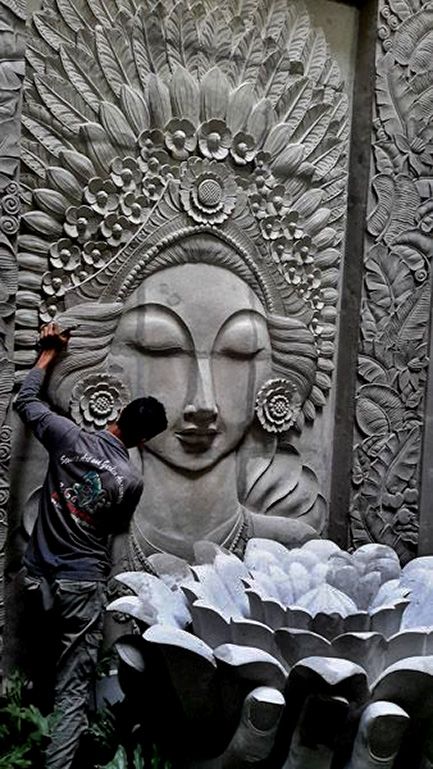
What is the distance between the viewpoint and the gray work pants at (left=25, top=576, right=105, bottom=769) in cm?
383

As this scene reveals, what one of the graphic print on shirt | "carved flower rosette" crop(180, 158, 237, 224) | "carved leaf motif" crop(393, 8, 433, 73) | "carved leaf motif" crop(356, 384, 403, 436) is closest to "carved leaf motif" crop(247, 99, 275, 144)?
"carved flower rosette" crop(180, 158, 237, 224)

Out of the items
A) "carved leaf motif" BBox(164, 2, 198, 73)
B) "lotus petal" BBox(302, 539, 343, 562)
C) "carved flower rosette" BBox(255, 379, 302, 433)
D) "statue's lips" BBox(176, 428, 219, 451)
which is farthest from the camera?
"carved flower rosette" BBox(255, 379, 302, 433)

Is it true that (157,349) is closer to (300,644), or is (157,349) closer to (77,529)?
(77,529)

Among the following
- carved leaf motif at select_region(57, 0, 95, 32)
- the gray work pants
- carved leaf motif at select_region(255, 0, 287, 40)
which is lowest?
the gray work pants

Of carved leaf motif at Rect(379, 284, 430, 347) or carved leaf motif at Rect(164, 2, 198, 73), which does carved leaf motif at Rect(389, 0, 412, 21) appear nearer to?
carved leaf motif at Rect(164, 2, 198, 73)

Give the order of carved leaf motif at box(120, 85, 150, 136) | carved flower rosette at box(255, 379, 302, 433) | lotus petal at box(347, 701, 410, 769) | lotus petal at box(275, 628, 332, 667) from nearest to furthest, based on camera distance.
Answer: lotus petal at box(347, 701, 410, 769), lotus petal at box(275, 628, 332, 667), carved leaf motif at box(120, 85, 150, 136), carved flower rosette at box(255, 379, 302, 433)

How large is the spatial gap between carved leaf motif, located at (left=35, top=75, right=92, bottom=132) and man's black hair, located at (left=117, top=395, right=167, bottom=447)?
45.8 inches

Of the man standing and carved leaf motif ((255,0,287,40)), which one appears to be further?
carved leaf motif ((255,0,287,40))

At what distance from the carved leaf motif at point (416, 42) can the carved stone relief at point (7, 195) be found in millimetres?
1927

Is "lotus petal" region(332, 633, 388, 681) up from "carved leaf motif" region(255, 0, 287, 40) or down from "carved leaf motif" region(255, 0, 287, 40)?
down

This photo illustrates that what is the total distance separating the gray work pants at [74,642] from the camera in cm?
383

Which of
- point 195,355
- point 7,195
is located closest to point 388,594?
point 195,355

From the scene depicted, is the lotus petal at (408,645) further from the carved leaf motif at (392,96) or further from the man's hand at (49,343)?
the carved leaf motif at (392,96)

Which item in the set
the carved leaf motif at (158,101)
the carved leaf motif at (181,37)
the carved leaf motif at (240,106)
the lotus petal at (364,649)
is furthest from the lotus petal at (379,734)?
the carved leaf motif at (181,37)
